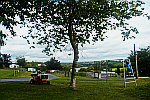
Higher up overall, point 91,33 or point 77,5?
point 77,5

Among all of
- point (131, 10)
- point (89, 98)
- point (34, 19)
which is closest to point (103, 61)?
point (131, 10)

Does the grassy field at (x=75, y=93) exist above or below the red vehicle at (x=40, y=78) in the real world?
below

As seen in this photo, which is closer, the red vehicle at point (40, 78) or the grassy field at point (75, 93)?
the grassy field at point (75, 93)

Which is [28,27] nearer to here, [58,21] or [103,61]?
[58,21]

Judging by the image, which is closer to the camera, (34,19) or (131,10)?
(131,10)

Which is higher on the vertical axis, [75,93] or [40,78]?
[40,78]

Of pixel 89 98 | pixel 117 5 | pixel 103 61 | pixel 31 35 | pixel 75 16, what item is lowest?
pixel 89 98

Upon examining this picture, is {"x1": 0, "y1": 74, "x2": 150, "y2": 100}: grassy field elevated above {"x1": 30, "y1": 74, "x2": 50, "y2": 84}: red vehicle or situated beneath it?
situated beneath

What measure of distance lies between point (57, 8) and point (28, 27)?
376cm

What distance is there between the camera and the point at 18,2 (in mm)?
12711

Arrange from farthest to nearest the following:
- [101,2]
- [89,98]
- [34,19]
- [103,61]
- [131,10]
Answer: [103,61], [34,19], [131,10], [101,2], [89,98]

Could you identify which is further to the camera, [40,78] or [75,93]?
[40,78]

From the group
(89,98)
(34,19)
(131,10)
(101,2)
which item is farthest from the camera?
(34,19)

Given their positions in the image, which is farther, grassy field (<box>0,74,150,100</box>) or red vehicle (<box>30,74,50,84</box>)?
red vehicle (<box>30,74,50,84</box>)
